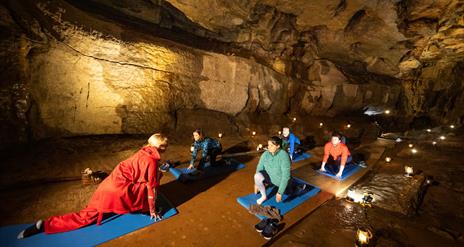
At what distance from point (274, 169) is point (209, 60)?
6032 millimetres

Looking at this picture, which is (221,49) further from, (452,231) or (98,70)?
(452,231)

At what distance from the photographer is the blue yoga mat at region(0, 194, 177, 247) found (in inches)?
112

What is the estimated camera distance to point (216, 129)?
9.03 metres

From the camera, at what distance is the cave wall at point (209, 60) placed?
18.1 ft

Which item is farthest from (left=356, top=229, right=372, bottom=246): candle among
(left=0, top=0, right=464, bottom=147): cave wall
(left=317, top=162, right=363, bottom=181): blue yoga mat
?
(left=0, top=0, right=464, bottom=147): cave wall

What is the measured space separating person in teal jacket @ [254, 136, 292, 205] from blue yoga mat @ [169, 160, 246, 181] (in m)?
1.59

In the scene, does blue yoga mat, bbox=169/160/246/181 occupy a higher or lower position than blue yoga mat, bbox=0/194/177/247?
higher

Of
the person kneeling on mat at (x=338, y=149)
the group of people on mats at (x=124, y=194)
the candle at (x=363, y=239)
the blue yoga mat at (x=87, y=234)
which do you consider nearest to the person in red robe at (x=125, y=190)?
the group of people on mats at (x=124, y=194)

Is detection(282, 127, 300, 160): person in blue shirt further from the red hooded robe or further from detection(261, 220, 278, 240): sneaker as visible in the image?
the red hooded robe

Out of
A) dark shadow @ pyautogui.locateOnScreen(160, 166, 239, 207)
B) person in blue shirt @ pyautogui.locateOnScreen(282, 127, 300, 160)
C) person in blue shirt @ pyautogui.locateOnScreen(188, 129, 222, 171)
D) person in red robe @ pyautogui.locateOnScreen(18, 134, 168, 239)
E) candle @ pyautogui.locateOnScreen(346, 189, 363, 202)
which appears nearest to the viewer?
person in red robe @ pyautogui.locateOnScreen(18, 134, 168, 239)

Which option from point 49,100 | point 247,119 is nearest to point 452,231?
point 247,119

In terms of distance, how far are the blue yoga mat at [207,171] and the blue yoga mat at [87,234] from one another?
1.52 metres

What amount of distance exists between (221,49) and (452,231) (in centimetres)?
1033

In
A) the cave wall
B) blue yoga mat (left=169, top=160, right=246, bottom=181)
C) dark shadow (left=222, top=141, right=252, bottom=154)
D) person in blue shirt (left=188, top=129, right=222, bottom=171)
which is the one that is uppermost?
the cave wall
